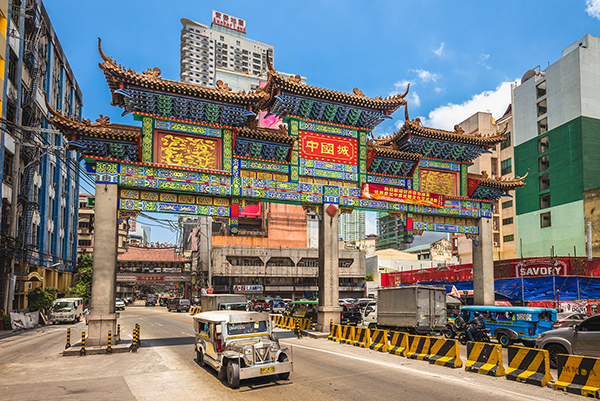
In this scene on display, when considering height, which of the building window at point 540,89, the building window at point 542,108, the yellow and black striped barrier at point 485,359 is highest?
the building window at point 540,89

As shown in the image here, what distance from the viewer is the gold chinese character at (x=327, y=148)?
2416 cm

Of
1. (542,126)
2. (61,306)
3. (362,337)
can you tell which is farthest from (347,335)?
(542,126)

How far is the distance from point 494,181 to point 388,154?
24.9 feet

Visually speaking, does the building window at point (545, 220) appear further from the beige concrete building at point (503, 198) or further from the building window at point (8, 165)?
the building window at point (8, 165)

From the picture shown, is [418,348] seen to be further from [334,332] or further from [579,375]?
[334,332]

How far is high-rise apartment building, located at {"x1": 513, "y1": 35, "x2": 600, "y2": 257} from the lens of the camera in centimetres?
5922

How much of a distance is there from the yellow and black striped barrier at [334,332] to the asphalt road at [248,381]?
11.0 feet

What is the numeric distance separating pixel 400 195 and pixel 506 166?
196ft

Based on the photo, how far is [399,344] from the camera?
55.7ft

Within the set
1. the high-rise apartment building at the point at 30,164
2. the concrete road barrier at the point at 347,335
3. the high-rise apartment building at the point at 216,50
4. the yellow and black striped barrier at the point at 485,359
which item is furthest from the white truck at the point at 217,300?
the high-rise apartment building at the point at 216,50

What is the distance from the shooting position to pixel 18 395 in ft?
36.8

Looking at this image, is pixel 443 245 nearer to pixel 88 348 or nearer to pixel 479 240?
pixel 479 240

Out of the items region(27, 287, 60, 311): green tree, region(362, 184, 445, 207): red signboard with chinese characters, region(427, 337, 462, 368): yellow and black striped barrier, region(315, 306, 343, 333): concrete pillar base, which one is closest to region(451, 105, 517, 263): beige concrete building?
region(362, 184, 445, 207): red signboard with chinese characters

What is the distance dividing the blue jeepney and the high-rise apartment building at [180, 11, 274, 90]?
461ft
